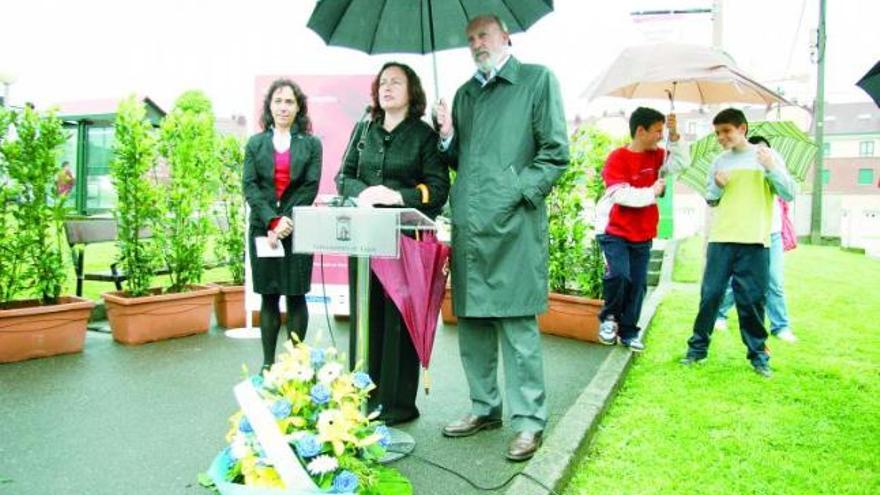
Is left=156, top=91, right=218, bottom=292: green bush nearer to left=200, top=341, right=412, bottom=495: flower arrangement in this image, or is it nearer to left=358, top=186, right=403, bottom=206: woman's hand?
left=358, top=186, right=403, bottom=206: woman's hand

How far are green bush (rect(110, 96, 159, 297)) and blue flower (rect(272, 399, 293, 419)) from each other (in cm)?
408

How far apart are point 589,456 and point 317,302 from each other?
3.75 metres

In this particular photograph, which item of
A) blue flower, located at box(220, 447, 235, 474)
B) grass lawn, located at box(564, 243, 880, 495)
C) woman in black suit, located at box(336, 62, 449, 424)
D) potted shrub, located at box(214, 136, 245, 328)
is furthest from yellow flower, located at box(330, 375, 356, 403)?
potted shrub, located at box(214, 136, 245, 328)

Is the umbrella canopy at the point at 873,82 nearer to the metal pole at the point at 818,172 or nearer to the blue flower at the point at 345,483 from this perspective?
the blue flower at the point at 345,483

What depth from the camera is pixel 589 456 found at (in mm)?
3639

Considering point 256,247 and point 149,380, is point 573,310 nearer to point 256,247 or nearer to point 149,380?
point 256,247

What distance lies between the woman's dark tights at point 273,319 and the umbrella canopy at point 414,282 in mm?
1443

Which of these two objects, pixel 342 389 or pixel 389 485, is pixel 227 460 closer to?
pixel 342 389

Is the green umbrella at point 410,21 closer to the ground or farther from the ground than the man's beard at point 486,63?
farther from the ground

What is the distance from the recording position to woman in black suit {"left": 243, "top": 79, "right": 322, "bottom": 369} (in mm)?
4402

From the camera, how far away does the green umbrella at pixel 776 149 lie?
5.30 metres

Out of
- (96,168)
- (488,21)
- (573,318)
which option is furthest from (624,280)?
(96,168)

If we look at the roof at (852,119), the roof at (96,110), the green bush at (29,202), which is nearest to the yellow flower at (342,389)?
the green bush at (29,202)

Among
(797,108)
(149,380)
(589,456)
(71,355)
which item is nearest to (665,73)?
(797,108)
